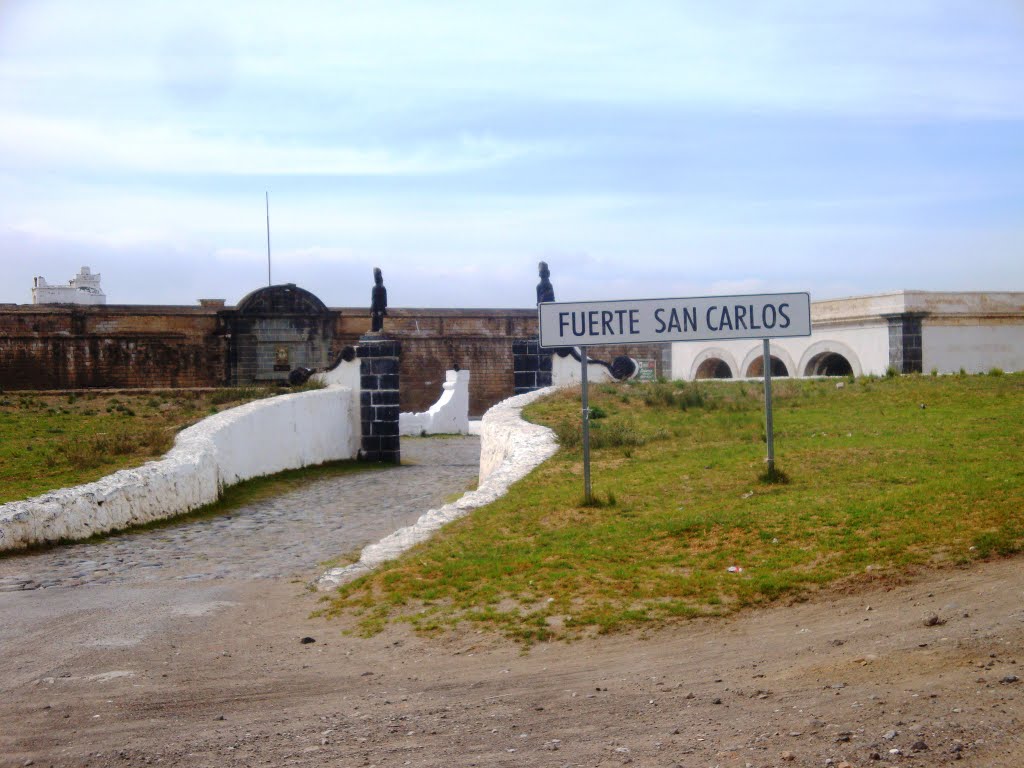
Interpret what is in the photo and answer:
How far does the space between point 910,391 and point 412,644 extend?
1150 centimetres

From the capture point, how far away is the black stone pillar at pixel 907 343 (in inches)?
1107

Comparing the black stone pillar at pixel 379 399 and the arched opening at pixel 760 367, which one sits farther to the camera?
the arched opening at pixel 760 367

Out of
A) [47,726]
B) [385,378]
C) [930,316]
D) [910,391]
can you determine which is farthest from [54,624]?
[930,316]

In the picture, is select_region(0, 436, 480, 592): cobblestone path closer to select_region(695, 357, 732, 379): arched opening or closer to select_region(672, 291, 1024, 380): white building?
select_region(672, 291, 1024, 380): white building

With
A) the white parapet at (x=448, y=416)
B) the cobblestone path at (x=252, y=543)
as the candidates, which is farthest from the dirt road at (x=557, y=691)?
the white parapet at (x=448, y=416)

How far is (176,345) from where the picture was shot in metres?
36.4

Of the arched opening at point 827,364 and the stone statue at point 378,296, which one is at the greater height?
the stone statue at point 378,296

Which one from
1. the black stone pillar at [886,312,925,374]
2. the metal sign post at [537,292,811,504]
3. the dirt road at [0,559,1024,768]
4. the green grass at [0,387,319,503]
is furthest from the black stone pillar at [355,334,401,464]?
the dirt road at [0,559,1024,768]

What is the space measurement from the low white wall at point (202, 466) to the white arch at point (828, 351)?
1564 centimetres

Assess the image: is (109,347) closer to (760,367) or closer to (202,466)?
(760,367)

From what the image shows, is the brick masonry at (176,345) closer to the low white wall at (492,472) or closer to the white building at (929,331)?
the white building at (929,331)

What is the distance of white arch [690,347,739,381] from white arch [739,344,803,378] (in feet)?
1.43

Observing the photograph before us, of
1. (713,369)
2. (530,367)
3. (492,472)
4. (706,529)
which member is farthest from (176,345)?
(706,529)

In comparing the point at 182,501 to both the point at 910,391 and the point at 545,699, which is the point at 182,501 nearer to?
the point at 545,699
